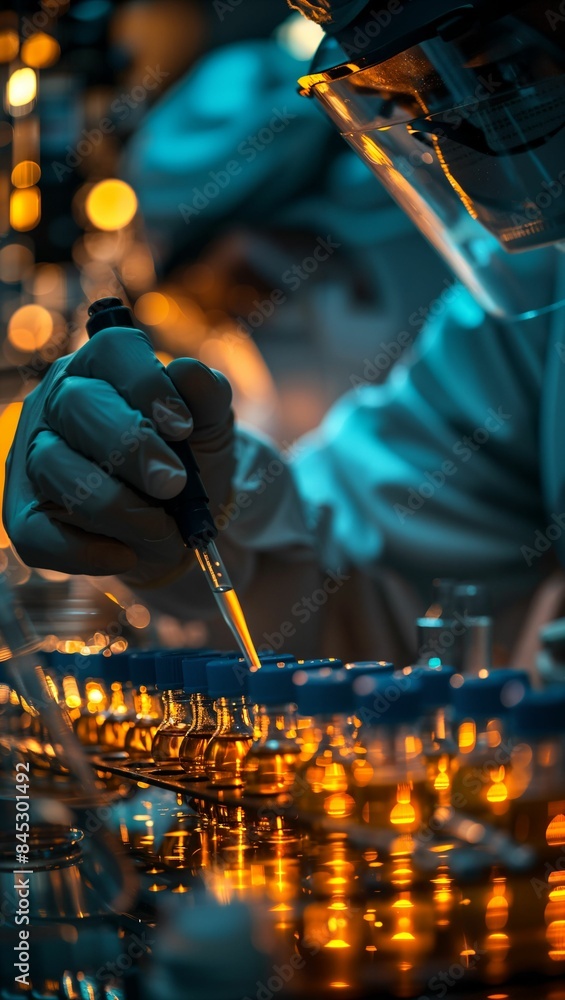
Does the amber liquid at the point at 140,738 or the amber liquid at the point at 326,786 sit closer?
the amber liquid at the point at 326,786

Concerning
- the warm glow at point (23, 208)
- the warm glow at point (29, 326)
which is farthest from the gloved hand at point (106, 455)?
the warm glow at point (29, 326)

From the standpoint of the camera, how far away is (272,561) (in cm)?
160

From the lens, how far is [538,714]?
701mm

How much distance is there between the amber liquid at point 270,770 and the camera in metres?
0.81

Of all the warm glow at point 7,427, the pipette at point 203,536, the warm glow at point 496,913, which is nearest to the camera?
the warm glow at point 496,913

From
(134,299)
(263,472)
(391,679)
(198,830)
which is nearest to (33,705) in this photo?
(198,830)

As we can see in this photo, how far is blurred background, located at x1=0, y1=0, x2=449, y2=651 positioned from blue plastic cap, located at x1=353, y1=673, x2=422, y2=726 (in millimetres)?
894

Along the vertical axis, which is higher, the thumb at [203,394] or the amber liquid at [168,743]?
the thumb at [203,394]

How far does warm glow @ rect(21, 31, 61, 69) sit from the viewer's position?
6.69 ft

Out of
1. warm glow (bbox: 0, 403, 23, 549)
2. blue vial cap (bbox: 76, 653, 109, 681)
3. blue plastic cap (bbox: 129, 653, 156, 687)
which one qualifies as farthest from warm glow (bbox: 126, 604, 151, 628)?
blue plastic cap (bbox: 129, 653, 156, 687)

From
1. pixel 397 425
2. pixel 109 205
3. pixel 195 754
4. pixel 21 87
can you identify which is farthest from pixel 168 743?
pixel 109 205

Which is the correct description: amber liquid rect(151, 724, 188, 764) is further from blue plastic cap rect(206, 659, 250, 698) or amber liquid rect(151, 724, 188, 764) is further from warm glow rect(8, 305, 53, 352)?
warm glow rect(8, 305, 53, 352)

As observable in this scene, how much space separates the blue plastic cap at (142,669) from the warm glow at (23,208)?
139 centimetres

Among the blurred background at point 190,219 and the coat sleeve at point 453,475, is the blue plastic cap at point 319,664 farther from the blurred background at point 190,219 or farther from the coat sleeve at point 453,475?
the coat sleeve at point 453,475
